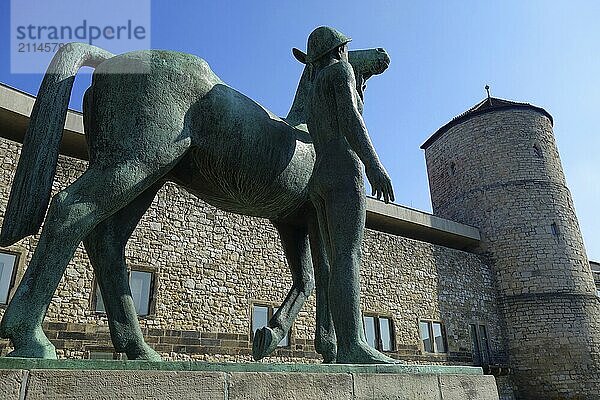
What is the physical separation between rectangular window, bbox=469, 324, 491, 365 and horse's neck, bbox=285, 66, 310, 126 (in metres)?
16.3

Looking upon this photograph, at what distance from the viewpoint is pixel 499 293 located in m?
18.7

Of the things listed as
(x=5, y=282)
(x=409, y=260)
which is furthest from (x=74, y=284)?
(x=409, y=260)

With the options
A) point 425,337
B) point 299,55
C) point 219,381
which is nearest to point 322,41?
point 299,55

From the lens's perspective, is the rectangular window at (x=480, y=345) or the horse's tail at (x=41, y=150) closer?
the horse's tail at (x=41, y=150)

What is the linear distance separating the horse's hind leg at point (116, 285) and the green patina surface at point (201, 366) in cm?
59

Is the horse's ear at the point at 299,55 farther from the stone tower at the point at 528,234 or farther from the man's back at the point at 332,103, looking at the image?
the stone tower at the point at 528,234

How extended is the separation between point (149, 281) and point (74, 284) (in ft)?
4.91

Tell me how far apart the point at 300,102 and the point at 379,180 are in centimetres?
81

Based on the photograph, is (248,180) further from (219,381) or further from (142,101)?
(219,381)

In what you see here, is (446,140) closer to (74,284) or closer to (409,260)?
(409,260)

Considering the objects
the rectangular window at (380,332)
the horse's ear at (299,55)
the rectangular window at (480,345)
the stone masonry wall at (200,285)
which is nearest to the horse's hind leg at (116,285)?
the horse's ear at (299,55)

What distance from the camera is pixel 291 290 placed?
265 centimetres

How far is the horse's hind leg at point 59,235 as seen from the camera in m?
1.65

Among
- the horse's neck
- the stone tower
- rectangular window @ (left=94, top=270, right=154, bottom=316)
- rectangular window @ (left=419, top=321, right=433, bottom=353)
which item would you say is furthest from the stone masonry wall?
the horse's neck
